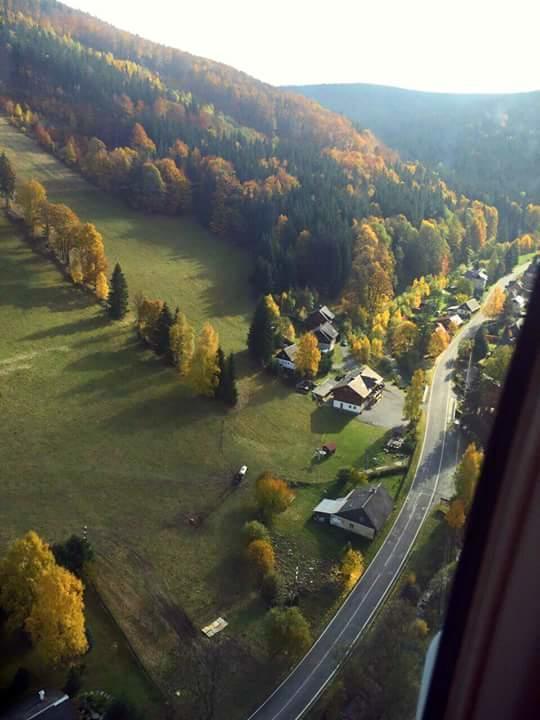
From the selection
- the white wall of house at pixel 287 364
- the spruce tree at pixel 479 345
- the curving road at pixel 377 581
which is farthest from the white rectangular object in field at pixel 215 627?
the white wall of house at pixel 287 364

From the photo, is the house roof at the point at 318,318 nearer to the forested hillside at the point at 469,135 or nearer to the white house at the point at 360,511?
the white house at the point at 360,511

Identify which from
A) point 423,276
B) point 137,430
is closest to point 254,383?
point 137,430

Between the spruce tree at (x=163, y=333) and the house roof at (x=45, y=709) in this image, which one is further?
the spruce tree at (x=163, y=333)

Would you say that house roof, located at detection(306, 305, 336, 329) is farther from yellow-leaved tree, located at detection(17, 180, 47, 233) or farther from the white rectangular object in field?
the white rectangular object in field

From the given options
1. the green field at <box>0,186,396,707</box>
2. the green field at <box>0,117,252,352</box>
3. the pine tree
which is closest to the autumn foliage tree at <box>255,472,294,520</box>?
the green field at <box>0,186,396,707</box>

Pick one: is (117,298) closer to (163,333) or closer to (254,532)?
(163,333)

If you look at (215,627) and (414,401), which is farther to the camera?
(414,401)

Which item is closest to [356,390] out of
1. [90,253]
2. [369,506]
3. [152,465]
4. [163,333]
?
[369,506]
